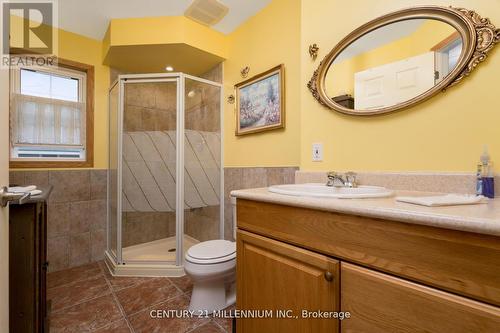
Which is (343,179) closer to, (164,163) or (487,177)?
(487,177)

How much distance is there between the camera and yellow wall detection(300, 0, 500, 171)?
85 cm

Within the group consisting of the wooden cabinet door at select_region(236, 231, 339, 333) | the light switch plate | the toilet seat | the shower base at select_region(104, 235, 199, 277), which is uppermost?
the light switch plate

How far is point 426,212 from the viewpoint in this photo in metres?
0.56

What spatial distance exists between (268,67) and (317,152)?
93cm

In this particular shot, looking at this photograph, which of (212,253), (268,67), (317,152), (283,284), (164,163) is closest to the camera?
(283,284)

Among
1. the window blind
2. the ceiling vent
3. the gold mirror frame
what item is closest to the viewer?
the gold mirror frame

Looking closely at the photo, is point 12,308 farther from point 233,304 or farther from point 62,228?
point 62,228

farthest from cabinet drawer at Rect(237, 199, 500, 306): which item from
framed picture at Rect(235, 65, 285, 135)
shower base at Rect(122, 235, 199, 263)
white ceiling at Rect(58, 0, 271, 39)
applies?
white ceiling at Rect(58, 0, 271, 39)

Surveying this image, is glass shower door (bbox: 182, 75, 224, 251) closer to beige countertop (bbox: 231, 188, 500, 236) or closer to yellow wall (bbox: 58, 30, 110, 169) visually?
yellow wall (bbox: 58, 30, 110, 169)

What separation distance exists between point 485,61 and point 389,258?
845 millimetres

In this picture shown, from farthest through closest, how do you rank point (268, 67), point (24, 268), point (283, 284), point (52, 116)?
point (52, 116), point (268, 67), point (24, 268), point (283, 284)

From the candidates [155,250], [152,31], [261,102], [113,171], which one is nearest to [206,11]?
[152,31]

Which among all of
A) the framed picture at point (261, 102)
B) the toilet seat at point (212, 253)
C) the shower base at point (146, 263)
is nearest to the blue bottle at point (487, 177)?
the framed picture at point (261, 102)

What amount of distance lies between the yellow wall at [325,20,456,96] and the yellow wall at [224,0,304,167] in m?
0.24
